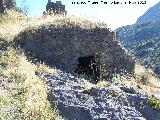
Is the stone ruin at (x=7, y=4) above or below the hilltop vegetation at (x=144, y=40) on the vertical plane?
above

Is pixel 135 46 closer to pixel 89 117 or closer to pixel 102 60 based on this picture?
pixel 102 60

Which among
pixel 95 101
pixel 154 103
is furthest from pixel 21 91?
pixel 154 103

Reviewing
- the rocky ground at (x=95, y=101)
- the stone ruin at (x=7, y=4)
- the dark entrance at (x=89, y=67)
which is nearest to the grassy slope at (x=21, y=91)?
the rocky ground at (x=95, y=101)

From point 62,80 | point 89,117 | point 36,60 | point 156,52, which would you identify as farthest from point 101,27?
point 156,52

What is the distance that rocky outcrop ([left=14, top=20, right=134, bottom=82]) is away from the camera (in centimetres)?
2484

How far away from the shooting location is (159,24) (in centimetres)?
18062

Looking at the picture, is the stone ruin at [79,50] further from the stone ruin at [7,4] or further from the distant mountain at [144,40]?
the distant mountain at [144,40]

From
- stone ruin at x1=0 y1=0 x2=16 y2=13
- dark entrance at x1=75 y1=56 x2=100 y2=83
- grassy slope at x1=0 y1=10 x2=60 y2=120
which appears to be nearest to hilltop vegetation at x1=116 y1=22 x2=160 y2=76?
stone ruin at x1=0 y1=0 x2=16 y2=13

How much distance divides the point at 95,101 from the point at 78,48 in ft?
27.3

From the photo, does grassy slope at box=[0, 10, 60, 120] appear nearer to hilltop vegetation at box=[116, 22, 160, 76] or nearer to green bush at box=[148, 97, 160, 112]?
green bush at box=[148, 97, 160, 112]

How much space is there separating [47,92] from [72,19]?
967 centimetres

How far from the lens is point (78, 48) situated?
83.7 feet

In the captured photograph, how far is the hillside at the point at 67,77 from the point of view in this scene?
16312 mm

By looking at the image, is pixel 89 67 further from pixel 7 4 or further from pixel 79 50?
pixel 7 4
